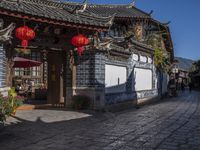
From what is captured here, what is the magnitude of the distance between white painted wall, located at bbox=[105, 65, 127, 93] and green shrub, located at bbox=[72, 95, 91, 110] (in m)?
1.59

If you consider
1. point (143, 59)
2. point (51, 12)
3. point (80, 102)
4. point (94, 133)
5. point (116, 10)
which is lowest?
point (94, 133)

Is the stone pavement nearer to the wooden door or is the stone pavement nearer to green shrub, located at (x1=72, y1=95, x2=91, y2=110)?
green shrub, located at (x1=72, y1=95, x2=91, y2=110)

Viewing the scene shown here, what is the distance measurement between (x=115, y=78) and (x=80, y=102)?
3.13 meters

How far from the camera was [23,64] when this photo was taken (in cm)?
1934

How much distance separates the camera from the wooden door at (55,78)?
16.2 m

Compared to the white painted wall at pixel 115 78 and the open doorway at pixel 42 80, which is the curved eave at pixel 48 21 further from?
the white painted wall at pixel 115 78

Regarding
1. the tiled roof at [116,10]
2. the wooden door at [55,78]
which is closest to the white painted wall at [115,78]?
the wooden door at [55,78]

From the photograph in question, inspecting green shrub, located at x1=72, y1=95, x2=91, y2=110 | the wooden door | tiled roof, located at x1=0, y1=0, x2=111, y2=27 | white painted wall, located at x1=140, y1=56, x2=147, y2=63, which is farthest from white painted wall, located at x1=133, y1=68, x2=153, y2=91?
tiled roof, located at x1=0, y1=0, x2=111, y2=27

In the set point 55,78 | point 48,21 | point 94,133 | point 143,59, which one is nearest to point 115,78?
point 55,78

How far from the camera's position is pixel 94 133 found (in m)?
10.1

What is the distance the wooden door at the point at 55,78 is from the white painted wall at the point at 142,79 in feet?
19.7

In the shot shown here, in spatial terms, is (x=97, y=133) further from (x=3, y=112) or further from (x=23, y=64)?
(x=23, y=64)

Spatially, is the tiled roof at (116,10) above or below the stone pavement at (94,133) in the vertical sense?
above

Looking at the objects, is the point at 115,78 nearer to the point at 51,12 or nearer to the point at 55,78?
the point at 55,78
